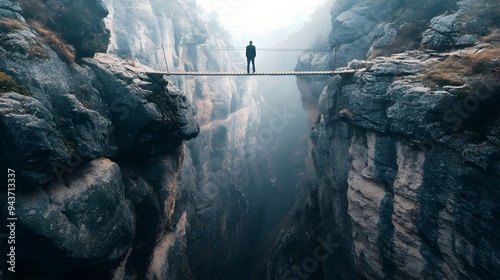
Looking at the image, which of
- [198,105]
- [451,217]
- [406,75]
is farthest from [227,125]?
[451,217]

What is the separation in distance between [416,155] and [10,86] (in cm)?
2438

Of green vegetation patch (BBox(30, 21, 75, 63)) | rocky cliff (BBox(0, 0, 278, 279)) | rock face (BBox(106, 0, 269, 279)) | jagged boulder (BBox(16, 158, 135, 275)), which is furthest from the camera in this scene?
rock face (BBox(106, 0, 269, 279))

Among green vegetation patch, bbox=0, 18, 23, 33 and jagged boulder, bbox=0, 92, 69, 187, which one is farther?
green vegetation patch, bbox=0, 18, 23, 33

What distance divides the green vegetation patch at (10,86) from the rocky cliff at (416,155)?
23.0 metres

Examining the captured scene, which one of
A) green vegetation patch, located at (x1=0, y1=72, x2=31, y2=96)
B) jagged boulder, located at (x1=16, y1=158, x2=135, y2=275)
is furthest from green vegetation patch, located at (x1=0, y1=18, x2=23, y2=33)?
jagged boulder, located at (x1=16, y1=158, x2=135, y2=275)

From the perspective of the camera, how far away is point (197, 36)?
197ft

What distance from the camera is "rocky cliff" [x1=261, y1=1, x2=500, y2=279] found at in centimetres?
1568

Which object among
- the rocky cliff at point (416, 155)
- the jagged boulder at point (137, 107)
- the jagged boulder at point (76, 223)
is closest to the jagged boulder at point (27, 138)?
the jagged boulder at point (76, 223)

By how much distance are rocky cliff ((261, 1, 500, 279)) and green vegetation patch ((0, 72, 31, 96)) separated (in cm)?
2297

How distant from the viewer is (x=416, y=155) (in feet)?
60.8

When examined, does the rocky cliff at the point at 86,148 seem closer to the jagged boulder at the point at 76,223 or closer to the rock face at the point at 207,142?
the jagged boulder at the point at 76,223

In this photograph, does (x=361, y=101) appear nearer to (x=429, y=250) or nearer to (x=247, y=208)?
(x=429, y=250)

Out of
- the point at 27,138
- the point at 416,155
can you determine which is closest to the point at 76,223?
the point at 27,138

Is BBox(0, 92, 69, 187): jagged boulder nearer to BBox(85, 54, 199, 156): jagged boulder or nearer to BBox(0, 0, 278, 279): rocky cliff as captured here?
BBox(0, 0, 278, 279): rocky cliff
